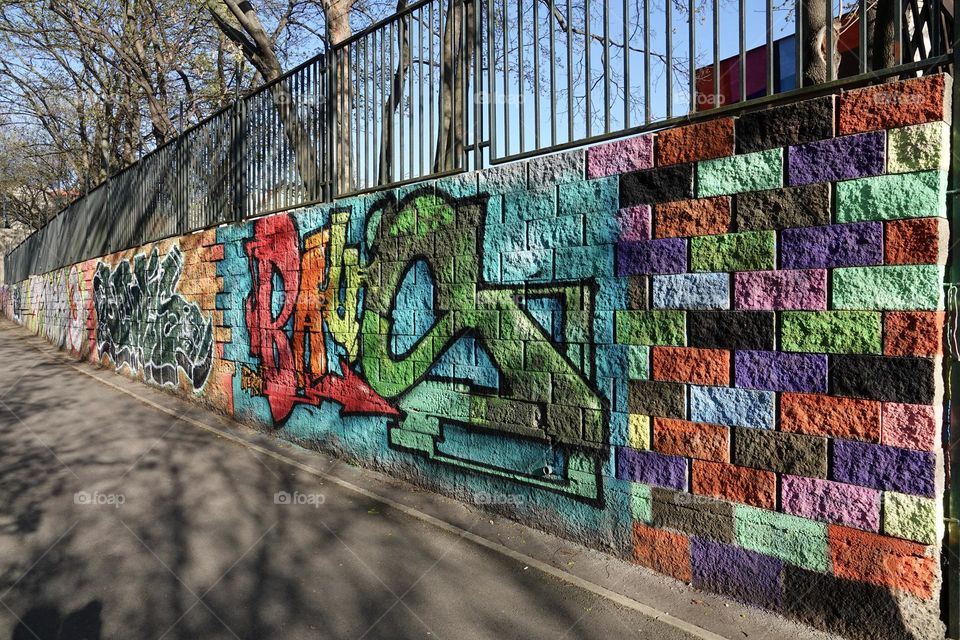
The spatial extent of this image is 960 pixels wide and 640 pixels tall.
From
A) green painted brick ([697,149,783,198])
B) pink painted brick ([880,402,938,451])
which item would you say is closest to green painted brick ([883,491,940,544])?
pink painted brick ([880,402,938,451])

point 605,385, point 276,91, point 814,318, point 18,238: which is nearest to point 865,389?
point 814,318

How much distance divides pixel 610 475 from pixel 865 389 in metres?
1.39

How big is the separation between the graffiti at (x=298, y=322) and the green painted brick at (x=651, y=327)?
226 centimetres

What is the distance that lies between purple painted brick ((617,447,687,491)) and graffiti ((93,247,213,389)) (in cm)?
613

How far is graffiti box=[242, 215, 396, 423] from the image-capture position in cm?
558

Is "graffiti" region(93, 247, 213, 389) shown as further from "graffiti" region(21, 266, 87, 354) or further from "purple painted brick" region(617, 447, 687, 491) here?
"purple painted brick" region(617, 447, 687, 491)

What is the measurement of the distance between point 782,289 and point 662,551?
1.49 metres

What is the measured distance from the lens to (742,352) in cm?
302

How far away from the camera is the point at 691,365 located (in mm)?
3211

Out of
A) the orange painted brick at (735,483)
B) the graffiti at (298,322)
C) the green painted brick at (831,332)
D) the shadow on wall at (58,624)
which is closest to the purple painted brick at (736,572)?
the orange painted brick at (735,483)

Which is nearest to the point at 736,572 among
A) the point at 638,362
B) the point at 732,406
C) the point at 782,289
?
the point at 732,406

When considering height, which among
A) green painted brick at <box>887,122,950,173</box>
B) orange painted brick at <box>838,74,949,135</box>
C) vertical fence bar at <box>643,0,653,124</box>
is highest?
vertical fence bar at <box>643,0,653,124</box>

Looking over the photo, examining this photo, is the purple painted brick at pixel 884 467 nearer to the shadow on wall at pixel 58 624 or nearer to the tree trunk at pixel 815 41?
the tree trunk at pixel 815 41

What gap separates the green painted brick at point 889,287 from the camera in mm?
2502
